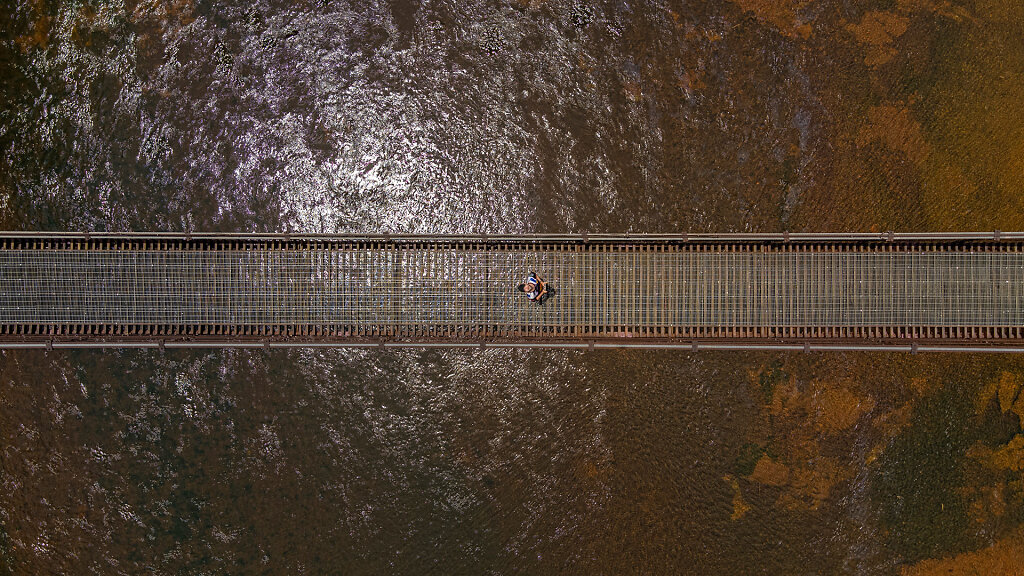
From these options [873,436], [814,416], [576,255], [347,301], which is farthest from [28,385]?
[873,436]

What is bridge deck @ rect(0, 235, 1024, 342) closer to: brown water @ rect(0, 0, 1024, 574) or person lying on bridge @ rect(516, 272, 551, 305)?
person lying on bridge @ rect(516, 272, 551, 305)

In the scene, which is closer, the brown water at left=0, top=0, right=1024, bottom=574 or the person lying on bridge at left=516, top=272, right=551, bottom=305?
the person lying on bridge at left=516, top=272, right=551, bottom=305

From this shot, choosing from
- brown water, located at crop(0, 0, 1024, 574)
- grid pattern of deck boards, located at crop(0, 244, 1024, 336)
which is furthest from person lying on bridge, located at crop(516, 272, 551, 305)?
brown water, located at crop(0, 0, 1024, 574)

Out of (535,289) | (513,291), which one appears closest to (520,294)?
(513,291)

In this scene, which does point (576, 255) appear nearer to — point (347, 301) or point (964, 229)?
point (347, 301)

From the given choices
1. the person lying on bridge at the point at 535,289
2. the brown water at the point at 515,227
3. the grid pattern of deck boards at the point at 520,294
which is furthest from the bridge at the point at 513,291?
the brown water at the point at 515,227
